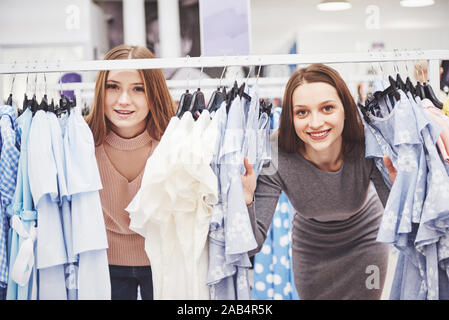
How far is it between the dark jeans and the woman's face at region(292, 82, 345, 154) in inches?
31.4

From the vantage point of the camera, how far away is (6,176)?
1.46 meters

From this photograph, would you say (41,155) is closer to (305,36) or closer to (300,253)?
(300,253)

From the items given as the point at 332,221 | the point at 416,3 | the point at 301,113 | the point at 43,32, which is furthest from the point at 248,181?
the point at 416,3

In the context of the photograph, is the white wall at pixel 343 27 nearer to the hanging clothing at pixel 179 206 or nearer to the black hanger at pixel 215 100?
the black hanger at pixel 215 100

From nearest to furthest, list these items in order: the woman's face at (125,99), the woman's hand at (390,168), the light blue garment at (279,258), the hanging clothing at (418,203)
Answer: the hanging clothing at (418,203) < the woman's hand at (390,168) < the woman's face at (125,99) < the light blue garment at (279,258)

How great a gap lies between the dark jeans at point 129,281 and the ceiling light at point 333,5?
1735 millimetres

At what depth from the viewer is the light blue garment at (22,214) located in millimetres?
1450

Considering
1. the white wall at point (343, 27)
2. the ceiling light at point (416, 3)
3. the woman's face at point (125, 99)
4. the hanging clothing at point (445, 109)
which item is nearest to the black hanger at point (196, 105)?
the woman's face at point (125, 99)

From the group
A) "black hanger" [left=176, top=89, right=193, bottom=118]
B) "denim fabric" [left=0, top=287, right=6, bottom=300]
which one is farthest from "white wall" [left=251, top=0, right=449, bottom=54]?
"denim fabric" [left=0, top=287, right=6, bottom=300]

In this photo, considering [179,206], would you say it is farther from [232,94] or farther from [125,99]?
[125,99]

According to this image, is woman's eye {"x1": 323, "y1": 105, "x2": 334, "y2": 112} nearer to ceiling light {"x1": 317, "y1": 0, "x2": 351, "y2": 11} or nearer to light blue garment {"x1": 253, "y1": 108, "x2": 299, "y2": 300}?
light blue garment {"x1": 253, "y1": 108, "x2": 299, "y2": 300}

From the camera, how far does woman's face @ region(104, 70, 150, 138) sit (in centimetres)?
171

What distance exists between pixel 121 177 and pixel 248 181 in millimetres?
529
